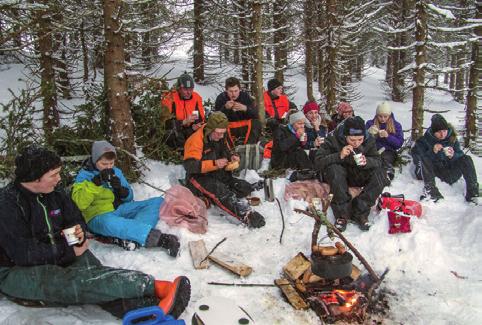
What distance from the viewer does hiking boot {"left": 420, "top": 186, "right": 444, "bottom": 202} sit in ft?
19.8

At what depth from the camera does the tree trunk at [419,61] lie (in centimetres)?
823

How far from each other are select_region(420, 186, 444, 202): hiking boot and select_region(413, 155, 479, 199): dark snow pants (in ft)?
0.24

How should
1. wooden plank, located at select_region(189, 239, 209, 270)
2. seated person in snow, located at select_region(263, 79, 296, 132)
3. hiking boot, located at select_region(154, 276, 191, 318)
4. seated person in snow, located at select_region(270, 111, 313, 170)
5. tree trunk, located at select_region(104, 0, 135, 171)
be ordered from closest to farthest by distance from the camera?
hiking boot, located at select_region(154, 276, 191, 318) < wooden plank, located at select_region(189, 239, 209, 270) < tree trunk, located at select_region(104, 0, 135, 171) < seated person in snow, located at select_region(270, 111, 313, 170) < seated person in snow, located at select_region(263, 79, 296, 132)

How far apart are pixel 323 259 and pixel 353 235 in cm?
148

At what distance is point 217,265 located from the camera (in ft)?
14.5

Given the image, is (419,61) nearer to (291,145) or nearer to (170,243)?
(291,145)

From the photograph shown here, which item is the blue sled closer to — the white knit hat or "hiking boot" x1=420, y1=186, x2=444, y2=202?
"hiking boot" x1=420, y1=186, x2=444, y2=202

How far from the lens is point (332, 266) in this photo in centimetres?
376

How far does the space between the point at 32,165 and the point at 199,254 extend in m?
2.06

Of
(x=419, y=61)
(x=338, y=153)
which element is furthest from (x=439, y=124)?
(x=419, y=61)

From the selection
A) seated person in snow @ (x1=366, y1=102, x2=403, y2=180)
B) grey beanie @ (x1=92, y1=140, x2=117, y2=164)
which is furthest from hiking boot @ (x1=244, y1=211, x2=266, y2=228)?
seated person in snow @ (x1=366, y1=102, x2=403, y2=180)

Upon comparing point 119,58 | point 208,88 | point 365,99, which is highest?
point 119,58

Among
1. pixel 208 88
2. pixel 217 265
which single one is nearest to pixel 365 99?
pixel 208 88

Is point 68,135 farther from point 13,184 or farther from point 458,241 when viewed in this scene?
point 458,241
